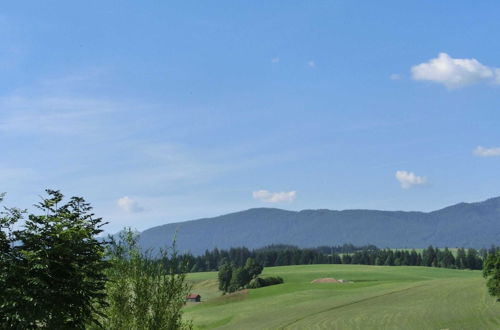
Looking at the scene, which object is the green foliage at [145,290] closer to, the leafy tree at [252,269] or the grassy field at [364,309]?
the grassy field at [364,309]

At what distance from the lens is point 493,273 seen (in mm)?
94312

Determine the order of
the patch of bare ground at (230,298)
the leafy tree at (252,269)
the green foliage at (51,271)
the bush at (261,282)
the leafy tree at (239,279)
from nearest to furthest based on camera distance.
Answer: the green foliage at (51,271)
the patch of bare ground at (230,298)
the bush at (261,282)
the leafy tree at (239,279)
the leafy tree at (252,269)

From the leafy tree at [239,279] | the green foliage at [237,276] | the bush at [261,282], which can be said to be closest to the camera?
the bush at [261,282]

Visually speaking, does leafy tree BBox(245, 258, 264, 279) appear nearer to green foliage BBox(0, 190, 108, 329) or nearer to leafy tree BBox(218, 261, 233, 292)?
leafy tree BBox(218, 261, 233, 292)

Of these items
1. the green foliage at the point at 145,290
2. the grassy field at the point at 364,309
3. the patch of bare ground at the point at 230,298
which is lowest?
the grassy field at the point at 364,309

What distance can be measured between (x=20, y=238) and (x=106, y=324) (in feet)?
A: 18.7

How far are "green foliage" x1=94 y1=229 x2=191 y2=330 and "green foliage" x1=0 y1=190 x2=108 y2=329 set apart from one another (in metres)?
0.77

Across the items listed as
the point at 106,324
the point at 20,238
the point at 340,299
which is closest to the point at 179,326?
the point at 106,324

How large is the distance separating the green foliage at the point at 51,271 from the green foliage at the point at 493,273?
80.9 meters

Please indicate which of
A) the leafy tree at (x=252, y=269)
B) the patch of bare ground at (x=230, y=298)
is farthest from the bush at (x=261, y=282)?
the patch of bare ground at (x=230, y=298)

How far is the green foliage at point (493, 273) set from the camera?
92688mm

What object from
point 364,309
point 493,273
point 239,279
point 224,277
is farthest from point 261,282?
point 493,273

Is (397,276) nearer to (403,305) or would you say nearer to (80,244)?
(403,305)

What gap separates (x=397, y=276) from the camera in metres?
195
